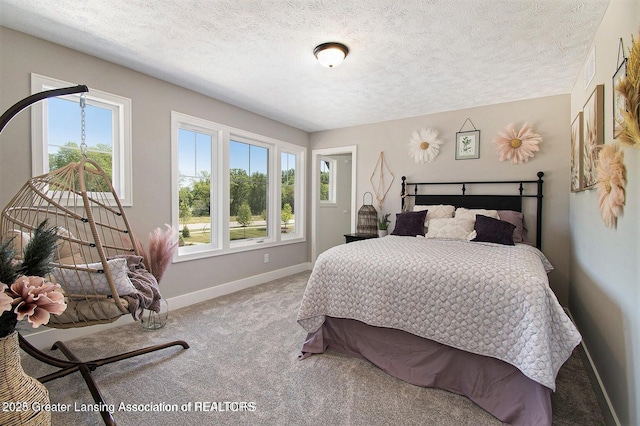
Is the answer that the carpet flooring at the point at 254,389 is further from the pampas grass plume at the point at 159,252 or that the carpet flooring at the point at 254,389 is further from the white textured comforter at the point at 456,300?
the pampas grass plume at the point at 159,252

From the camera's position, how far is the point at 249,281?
12.8 ft

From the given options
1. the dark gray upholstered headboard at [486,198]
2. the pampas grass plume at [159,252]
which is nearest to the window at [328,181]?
the dark gray upholstered headboard at [486,198]

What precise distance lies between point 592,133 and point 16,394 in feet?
11.2

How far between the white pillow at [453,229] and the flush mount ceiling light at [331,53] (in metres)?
2.04

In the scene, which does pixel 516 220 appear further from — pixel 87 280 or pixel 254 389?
pixel 87 280

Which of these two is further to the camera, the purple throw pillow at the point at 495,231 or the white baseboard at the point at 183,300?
the purple throw pillow at the point at 495,231

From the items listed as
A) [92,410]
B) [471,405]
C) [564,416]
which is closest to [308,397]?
[471,405]

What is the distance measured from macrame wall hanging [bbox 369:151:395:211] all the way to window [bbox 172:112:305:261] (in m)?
1.27

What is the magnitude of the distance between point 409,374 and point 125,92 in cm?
338

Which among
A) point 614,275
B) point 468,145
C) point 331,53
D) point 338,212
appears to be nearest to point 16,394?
point 331,53

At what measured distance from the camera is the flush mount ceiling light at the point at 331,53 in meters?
2.22

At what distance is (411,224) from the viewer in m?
3.46

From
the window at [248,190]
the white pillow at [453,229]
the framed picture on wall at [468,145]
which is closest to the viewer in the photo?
the white pillow at [453,229]

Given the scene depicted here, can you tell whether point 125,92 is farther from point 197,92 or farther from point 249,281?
point 249,281
